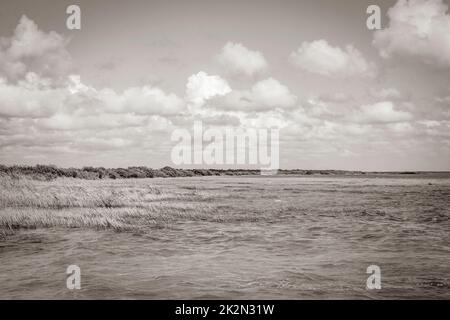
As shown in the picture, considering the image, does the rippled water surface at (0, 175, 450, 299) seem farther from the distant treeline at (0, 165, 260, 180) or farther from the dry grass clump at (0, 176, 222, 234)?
the distant treeline at (0, 165, 260, 180)

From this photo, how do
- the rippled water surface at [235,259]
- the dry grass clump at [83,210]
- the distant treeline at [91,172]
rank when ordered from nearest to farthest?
the rippled water surface at [235,259] < the dry grass clump at [83,210] < the distant treeline at [91,172]

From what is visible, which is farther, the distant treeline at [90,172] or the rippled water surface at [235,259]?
the distant treeline at [90,172]

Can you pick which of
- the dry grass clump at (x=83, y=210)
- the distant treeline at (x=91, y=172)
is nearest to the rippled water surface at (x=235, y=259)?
the dry grass clump at (x=83, y=210)

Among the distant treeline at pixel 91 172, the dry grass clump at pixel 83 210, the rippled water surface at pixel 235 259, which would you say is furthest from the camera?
the distant treeline at pixel 91 172

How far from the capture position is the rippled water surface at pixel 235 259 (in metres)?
12.8

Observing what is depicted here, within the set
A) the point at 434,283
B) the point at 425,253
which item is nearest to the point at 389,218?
the point at 425,253

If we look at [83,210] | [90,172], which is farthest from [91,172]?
[83,210]

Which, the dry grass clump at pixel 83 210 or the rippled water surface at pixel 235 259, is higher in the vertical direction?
the dry grass clump at pixel 83 210

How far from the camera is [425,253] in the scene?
1831 cm

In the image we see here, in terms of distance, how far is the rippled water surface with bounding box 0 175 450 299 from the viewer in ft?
42.1

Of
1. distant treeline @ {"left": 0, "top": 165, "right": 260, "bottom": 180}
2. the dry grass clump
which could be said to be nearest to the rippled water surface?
the dry grass clump

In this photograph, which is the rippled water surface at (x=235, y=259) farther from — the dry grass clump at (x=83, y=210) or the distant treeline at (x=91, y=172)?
the distant treeline at (x=91, y=172)
